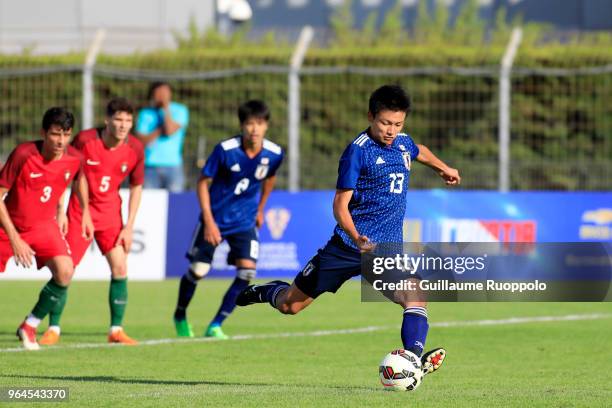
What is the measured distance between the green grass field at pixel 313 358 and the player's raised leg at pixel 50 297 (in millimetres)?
269

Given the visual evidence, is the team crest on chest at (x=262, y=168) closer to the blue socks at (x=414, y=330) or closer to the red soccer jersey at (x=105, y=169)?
the red soccer jersey at (x=105, y=169)

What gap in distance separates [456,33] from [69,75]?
8.33 meters

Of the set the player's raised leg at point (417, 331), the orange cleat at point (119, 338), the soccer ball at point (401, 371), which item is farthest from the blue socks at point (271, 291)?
the orange cleat at point (119, 338)

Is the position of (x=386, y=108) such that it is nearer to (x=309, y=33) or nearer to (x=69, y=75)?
(x=309, y=33)

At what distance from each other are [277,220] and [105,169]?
287 inches

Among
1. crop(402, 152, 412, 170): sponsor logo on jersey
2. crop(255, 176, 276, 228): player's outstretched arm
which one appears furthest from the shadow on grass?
crop(255, 176, 276, 228): player's outstretched arm

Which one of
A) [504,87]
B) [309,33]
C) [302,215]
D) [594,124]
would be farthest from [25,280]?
[594,124]

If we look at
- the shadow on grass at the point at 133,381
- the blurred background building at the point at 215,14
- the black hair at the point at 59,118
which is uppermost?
the blurred background building at the point at 215,14

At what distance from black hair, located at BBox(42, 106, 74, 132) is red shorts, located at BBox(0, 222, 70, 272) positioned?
100 cm

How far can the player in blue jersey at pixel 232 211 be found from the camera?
1290 cm

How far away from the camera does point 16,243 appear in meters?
10.8

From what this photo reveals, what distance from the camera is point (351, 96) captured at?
79.4 feet

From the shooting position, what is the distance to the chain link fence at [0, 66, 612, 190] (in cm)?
2202

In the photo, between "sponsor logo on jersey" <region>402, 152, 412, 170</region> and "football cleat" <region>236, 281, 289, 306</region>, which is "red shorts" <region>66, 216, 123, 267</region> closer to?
"football cleat" <region>236, 281, 289, 306</region>
